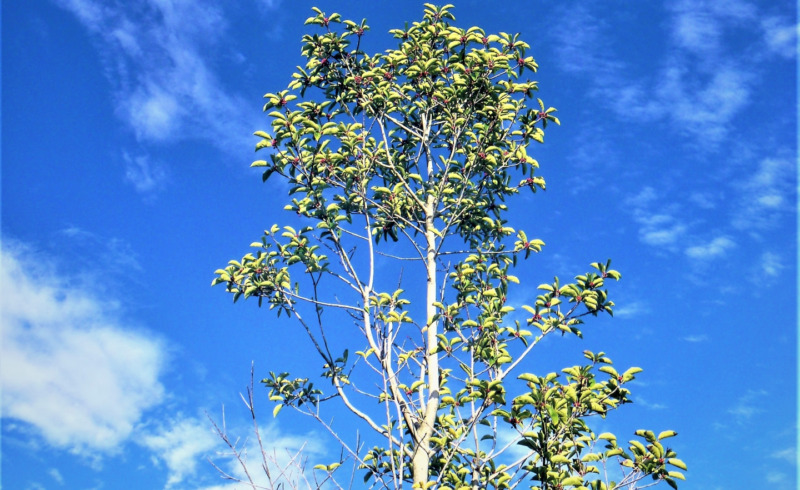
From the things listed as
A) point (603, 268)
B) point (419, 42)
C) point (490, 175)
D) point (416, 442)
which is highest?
point (419, 42)

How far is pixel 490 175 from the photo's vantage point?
27.5 ft

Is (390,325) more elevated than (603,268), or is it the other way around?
(603,268)

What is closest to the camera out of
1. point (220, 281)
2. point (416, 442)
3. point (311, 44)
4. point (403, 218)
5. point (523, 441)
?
point (523, 441)

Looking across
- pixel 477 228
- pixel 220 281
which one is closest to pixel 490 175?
pixel 477 228

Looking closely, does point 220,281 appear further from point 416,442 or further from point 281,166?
point 416,442

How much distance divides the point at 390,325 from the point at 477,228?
8.12 ft

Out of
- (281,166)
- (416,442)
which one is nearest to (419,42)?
(281,166)

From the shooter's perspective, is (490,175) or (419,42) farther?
(419,42)

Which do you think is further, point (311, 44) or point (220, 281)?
point (311, 44)

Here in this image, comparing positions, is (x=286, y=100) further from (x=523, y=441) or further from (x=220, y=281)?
(x=523, y=441)

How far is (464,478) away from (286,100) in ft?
16.8

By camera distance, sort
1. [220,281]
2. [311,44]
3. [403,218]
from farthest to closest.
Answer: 1. [311,44]
2. [403,218]
3. [220,281]

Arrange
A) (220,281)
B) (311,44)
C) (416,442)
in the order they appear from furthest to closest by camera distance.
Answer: (311,44) < (220,281) < (416,442)

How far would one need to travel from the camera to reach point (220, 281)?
7559mm
